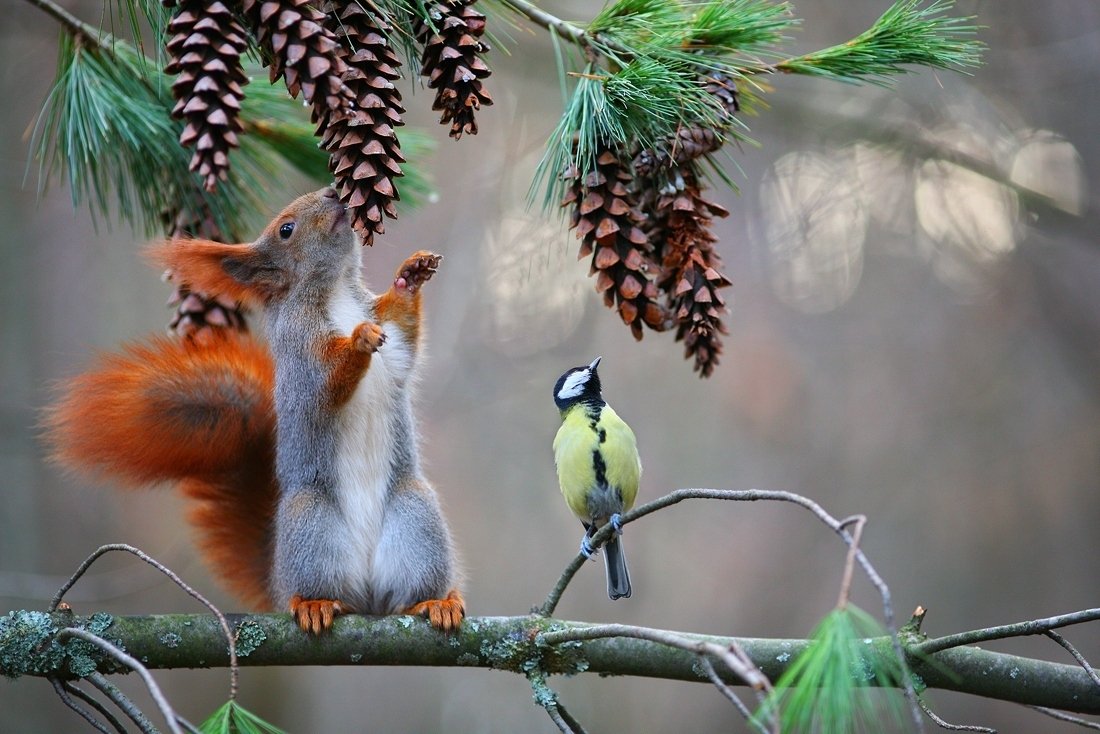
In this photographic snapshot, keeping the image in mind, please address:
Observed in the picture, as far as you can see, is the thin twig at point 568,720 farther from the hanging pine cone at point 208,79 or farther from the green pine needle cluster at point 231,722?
the hanging pine cone at point 208,79

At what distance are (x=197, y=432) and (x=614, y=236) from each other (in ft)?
2.79

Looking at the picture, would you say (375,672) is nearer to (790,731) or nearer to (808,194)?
(808,194)

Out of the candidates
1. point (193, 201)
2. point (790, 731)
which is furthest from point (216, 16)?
point (790, 731)

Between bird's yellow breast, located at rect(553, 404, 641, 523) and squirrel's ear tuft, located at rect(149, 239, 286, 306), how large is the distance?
601 mm

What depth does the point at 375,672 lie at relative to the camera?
3941 millimetres

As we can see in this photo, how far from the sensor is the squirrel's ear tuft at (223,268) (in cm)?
152

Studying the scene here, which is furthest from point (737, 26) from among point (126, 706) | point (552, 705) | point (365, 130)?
point (126, 706)

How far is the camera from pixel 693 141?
4.19ft

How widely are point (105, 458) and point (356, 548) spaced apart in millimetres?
436

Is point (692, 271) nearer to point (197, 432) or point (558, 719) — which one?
point (558, 719)

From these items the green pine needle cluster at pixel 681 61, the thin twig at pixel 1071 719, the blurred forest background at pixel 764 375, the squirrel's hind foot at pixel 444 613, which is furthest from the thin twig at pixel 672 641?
the blurred forest background at pixel 764 375

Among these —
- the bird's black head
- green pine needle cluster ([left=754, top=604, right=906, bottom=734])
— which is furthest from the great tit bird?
green pine needle cluster ([left=754, top=604, right=906, bottom=734])

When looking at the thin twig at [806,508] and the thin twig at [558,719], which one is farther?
the thin twig at [558,719]

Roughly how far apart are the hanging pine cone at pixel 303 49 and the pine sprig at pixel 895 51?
0.63 metres
